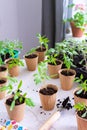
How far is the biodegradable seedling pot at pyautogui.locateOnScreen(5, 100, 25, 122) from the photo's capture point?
96 centimetres

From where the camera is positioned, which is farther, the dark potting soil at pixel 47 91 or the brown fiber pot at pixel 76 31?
the brown fiber pot at pixel 76 31

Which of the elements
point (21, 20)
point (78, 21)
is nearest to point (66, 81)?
point (78, 21)

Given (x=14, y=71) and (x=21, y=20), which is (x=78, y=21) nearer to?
(x=21, y=20)

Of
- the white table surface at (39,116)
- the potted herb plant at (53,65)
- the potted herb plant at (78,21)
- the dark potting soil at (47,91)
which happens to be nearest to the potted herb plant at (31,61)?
the potted herb plant at (53,65)

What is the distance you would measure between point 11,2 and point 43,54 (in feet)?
3.78

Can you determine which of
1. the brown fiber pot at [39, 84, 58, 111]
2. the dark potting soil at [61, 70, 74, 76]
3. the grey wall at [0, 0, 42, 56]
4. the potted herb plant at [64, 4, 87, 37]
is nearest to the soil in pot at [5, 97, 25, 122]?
the brown fiber pot at [39, 84, 58, 111]

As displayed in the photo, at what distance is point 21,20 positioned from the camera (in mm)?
2510

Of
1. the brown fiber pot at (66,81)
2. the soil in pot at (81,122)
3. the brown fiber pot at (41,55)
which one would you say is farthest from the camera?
the brown fiber pot at (41,55)

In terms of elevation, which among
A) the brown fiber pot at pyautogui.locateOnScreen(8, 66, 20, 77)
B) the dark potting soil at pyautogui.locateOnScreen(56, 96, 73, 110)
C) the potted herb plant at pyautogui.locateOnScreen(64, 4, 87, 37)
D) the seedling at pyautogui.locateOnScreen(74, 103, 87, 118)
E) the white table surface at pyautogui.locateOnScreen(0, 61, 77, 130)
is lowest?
the white table surface at pyautogui.locateOnScreen(0, 61, 77, 130)

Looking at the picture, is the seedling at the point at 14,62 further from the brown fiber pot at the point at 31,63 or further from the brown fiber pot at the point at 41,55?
the brown fiber pot at the point at 41,55

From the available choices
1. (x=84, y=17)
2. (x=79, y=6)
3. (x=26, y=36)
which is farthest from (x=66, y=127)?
(x=26, y=36)

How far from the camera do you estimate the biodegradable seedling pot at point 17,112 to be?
0.96 meters

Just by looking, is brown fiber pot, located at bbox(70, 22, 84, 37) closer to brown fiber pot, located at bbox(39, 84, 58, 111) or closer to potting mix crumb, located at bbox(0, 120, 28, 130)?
brown fiber pot, located at bbox(39, 84, 58, 111)

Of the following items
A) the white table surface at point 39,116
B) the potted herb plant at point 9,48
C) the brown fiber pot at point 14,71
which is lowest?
the white table surface at point 39,116
